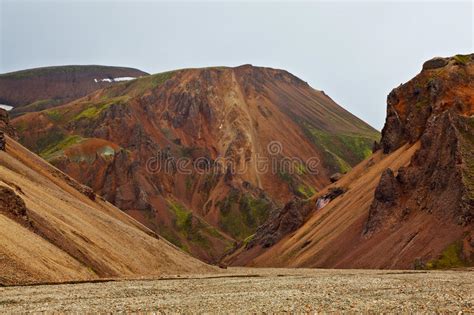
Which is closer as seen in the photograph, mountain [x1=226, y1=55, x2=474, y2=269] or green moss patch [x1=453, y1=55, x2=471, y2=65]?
mountain [x1=226, y1=55, x2=474, y2=269]

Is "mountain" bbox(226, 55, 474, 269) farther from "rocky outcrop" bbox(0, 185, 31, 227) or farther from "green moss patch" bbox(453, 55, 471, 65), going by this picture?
"rocky outcrop" bbox(0, 185, 31, 227)

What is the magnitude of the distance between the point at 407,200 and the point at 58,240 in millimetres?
65079

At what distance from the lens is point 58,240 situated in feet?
227

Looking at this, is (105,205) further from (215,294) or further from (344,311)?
(344,311)

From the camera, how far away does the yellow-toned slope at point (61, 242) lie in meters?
57.3

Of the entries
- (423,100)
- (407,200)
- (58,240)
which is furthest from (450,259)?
(423,100)

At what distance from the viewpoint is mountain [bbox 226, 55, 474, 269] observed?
96875 millimetres

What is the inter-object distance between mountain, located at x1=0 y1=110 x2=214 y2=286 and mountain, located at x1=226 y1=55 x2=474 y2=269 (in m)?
28.5

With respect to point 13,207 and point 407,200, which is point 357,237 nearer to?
point 407,200

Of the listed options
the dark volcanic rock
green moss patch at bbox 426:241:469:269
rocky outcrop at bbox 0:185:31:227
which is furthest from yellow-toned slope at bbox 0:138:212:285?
the dark volcanic rock

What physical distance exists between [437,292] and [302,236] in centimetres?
10507

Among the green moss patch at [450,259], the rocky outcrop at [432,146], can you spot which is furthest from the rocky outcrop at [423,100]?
the green moss patch at [450,259]

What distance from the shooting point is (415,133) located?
137000mm

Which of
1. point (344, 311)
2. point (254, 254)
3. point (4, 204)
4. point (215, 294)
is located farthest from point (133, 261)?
point (254, 254)
